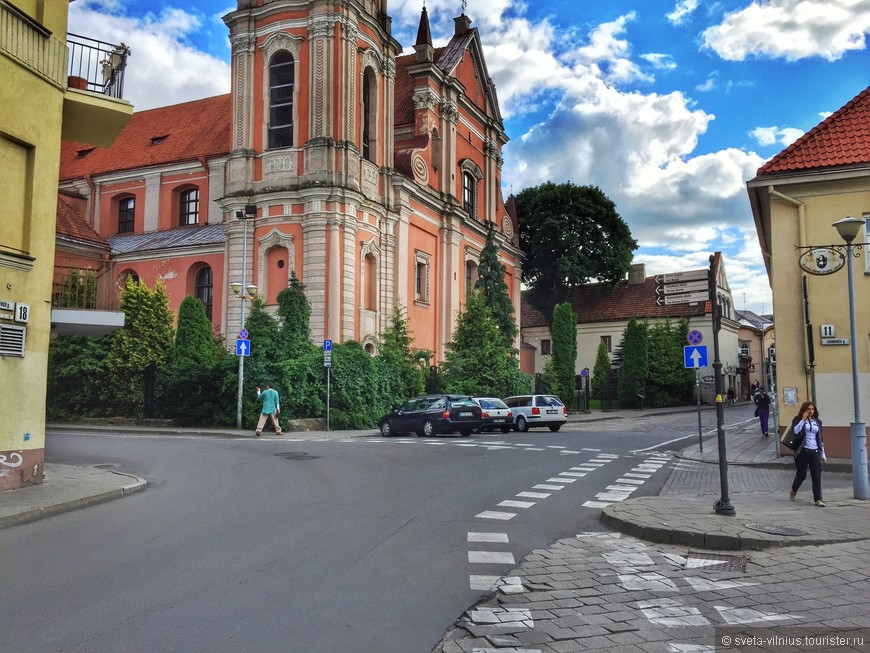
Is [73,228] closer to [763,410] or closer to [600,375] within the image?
[763,410]

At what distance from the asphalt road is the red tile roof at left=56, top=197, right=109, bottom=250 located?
25928mm

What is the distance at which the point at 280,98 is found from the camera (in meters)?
35.8

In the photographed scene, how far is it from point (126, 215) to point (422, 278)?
1891 cm

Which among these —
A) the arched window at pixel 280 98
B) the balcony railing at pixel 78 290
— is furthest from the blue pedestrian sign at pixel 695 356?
the arched window at pixel 280 98

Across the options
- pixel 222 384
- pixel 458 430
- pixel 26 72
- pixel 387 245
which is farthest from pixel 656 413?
pixel 26 72

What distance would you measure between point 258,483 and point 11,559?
559cm

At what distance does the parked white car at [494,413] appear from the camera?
2775 cm

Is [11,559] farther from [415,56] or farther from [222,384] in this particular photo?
[415,56]

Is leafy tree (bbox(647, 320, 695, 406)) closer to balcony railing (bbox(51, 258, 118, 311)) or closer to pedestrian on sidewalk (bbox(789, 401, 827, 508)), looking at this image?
pedestrian on sidewalk (bbox(789, 401, 827, 508))

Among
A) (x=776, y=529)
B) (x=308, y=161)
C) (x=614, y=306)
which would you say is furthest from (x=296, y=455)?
(x=614, y=306)

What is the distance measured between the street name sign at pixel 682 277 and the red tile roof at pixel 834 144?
396 inches

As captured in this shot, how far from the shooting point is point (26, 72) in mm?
12398

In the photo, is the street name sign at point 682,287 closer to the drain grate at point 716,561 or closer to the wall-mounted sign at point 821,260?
the drain grate at point 716,561

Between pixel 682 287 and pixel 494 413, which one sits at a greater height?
pixel 682 287
